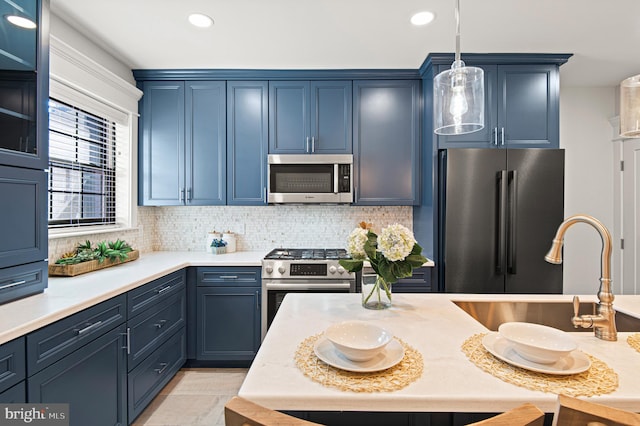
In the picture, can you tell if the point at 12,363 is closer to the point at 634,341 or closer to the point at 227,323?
the point at 227,323

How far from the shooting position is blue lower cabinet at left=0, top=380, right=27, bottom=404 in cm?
117

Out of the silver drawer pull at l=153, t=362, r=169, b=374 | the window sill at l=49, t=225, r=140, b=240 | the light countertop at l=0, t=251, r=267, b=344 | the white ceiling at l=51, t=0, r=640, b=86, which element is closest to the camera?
the light countertop at l=0, t=251, r=267, b=344

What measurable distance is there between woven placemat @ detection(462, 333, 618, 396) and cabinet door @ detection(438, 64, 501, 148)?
203 cm

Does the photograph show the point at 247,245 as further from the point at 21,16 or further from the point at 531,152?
the point at 531,152

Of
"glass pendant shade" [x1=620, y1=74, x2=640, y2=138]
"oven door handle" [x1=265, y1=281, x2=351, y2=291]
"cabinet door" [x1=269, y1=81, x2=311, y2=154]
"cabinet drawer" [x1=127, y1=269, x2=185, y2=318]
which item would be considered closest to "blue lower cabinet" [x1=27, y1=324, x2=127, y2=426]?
"cabinet drawer" [x1=127, y1=269, x2=185, y2=318]

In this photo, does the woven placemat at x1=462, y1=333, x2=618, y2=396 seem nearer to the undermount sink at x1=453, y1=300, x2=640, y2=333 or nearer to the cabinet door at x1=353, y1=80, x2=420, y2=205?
the undermount sink at x1=453, y1=300, x2=640, y2=333

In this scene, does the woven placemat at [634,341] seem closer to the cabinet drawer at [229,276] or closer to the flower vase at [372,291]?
the flower vase at [372,291]

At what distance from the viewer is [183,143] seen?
3.03 metres

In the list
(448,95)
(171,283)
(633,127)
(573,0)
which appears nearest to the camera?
(633,127)

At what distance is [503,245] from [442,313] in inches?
56.5

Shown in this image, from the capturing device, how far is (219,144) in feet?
9.92

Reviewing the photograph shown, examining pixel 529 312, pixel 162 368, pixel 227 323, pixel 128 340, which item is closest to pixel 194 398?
pixel 162 368

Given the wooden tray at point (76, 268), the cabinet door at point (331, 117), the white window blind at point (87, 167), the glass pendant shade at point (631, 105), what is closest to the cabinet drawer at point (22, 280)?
the wooden tray at point (76, 268)

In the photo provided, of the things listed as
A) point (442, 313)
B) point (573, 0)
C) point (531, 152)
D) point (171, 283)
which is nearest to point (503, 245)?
point (531, 152)
